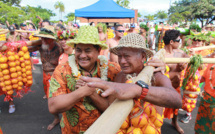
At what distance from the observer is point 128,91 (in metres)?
0.95

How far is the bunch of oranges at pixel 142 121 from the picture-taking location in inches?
48.6

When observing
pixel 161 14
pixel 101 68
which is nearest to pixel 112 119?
pixel 101 68

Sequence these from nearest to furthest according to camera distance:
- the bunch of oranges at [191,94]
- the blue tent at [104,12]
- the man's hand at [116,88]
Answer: the man's hand at [116,88] → the bunch of oranges at [191,94] → the blue tent at [104,12]

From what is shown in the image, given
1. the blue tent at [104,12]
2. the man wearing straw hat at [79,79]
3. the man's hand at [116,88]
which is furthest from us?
the blue tent at [104,12]

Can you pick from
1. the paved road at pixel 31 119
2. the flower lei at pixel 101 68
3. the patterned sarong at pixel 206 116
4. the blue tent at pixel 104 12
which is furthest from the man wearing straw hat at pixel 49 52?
the blue tent at pixel 104 12

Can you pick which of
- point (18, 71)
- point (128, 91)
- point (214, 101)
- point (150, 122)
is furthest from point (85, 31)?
point (214, 101)

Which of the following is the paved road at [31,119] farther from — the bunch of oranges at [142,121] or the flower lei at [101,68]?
the bunch of oranges at [142,121]

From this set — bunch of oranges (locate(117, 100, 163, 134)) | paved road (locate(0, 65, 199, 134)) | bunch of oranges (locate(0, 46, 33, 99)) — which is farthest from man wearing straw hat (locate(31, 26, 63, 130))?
bunch of oranges (locate(117, 100, 163, 134))

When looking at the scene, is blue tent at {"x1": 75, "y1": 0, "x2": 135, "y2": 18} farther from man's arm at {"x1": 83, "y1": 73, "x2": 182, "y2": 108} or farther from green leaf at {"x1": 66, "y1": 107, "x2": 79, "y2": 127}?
man's arm at {"x1": 83, "y1": 73, "x2": 182, "y2": 108}

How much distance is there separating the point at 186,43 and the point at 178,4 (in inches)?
3051

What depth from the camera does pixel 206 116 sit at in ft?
9.20

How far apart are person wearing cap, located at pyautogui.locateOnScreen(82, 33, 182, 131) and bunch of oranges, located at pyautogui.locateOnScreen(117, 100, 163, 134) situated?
0.13m

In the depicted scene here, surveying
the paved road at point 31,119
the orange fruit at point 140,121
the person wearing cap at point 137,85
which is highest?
the person wearing cap at point 137,85

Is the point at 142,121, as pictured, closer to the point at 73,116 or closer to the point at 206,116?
the point at 73,116
